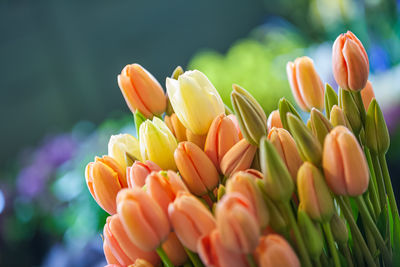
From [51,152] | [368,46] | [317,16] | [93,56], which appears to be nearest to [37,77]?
[93,56]

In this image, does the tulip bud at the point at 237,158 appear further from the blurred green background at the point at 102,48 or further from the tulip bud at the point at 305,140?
the blurred green background at the point at 102,48

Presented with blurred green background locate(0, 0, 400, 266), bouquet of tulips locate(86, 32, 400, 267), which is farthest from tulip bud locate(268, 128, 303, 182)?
blurred green background locate(0, 0, 400, 266)

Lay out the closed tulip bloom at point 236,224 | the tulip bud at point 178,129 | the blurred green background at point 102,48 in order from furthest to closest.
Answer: the blurred green background at point 102,48, the tulip bud at point 178,129, the closed tulip bloom at point 236,224

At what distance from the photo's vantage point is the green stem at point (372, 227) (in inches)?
9.9

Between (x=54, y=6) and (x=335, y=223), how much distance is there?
232 centimetres

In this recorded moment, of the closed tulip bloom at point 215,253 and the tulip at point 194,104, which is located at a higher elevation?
the tulip at point 194,104

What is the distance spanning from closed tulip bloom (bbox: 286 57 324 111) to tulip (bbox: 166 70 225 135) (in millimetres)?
52

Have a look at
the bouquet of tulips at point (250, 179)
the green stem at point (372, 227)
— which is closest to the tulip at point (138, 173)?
the bouquet of tulips at point (250, 179)

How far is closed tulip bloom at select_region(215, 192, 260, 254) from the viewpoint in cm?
20

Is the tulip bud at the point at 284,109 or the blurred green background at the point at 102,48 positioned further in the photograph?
the blurred green background at the point at 102,48

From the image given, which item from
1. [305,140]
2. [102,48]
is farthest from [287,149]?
[102,48]

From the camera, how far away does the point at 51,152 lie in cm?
121

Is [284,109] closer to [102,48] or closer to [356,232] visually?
[356,232]

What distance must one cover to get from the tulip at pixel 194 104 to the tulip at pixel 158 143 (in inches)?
0.5
